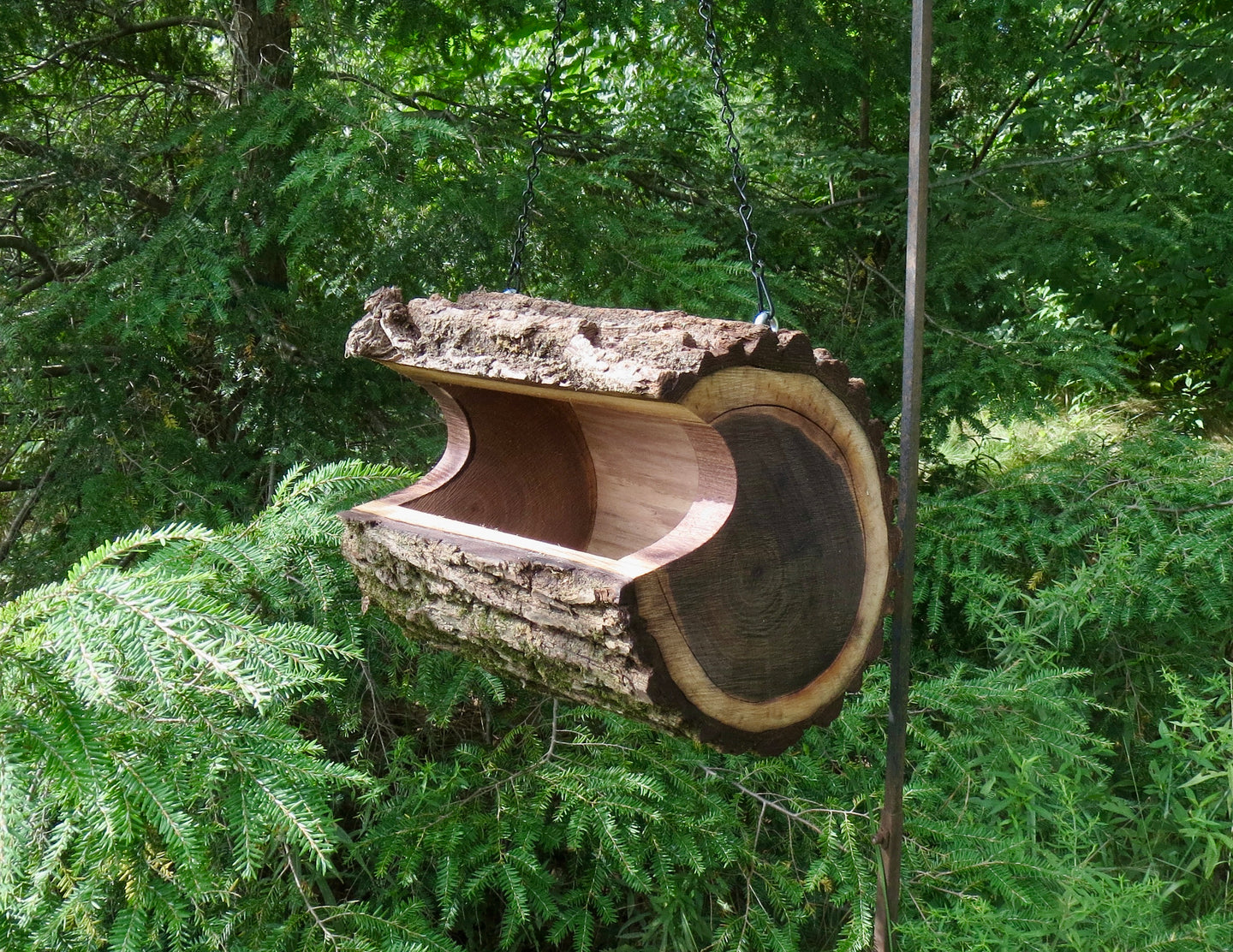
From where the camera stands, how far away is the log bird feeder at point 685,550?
1180mm

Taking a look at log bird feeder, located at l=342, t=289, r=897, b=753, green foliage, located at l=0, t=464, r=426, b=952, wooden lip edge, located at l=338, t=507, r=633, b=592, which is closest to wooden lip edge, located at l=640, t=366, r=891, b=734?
log bird feeder, located at l=342, t=289, r=897, b=753

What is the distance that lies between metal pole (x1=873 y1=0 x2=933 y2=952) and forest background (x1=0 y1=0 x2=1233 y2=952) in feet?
0.25

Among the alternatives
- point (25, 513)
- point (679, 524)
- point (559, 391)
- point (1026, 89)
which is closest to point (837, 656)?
point (679, 524)

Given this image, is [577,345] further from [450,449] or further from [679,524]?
[450,449]

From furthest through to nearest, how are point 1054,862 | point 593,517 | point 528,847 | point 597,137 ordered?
point 597,137 → point 593,517 → point 528,847 → point 1054,862

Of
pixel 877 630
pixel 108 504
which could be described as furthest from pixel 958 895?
pixel 108 504

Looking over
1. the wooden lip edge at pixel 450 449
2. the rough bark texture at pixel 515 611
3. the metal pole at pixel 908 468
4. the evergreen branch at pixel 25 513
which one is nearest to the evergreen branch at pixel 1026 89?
the metal pole at pixel 908 468

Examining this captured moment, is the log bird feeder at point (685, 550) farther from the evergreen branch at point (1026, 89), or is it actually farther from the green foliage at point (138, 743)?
the evergreen branch at point (1026, 89)

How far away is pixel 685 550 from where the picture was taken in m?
1.19

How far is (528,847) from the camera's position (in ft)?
6.06

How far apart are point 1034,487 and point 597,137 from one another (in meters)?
1.58

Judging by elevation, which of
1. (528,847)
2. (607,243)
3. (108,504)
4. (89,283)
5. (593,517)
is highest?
(607,243)

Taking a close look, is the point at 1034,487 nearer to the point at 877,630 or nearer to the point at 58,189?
the point at 877,630

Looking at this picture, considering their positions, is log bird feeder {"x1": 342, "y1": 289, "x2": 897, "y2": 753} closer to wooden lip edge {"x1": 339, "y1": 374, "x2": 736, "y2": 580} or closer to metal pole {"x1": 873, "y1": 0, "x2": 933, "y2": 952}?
wooden lip edge {"x1": 339, "y1": 374, "x2": 736, "y2": 580}
